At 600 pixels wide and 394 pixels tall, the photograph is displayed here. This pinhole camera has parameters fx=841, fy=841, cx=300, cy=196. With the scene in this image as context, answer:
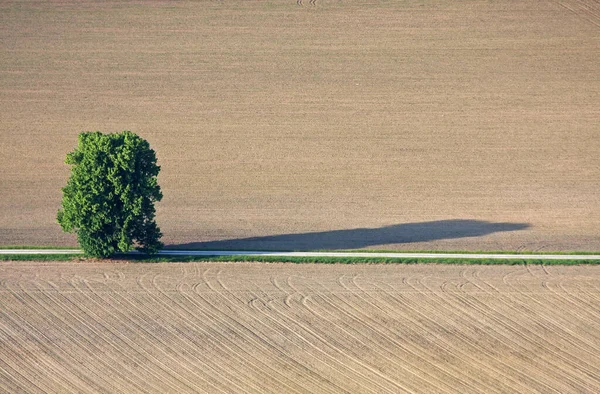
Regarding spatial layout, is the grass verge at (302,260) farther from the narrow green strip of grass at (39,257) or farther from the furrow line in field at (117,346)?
the furrow line in field at (117,346)

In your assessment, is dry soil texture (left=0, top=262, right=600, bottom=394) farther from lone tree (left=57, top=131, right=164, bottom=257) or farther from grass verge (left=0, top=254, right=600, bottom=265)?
lone tree (left=57, top=131, right=164, bottom=257)

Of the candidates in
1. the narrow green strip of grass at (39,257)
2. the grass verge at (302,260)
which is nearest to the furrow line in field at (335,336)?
the grass verge at (302,260)

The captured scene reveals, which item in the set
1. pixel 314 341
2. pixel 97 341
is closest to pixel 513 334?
pixel 314 341

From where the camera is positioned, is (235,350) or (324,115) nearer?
(235,350)

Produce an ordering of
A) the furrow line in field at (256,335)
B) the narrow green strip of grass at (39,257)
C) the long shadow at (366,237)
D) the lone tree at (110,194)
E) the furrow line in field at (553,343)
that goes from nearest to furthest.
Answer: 1. the furrow line in field at (256,335)
2. the furrow line in field at (553,343)
3. the lone tree at (110,194)
4. the narrow green strip of grass at (39,257)
5. the long shadow at (366,237)

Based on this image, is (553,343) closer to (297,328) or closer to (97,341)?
(297,328)

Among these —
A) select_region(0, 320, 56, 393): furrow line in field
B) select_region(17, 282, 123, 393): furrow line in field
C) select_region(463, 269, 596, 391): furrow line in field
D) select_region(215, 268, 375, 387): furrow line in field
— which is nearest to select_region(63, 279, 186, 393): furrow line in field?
select_region(17, 282, 123, 393): furrow line in field
